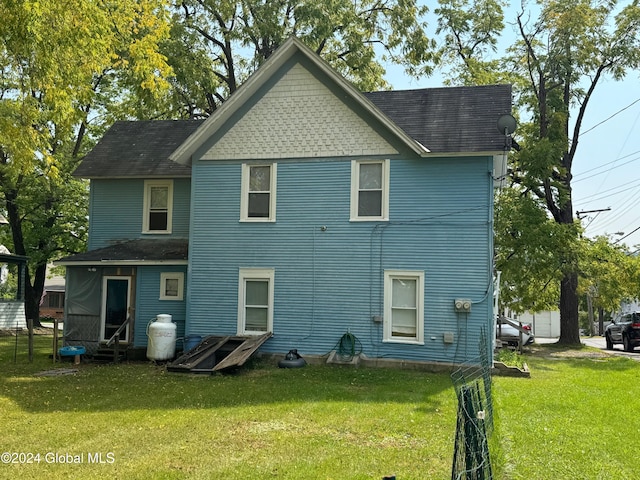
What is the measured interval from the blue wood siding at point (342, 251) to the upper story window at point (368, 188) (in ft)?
0.63

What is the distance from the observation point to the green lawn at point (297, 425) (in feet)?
20.9

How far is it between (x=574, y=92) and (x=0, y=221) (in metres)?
26.7

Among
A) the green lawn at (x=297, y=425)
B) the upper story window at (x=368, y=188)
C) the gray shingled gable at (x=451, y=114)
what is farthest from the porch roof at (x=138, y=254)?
the gray shingled gable at (x=451, y=114)

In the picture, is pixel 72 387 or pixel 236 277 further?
pixel 236 277

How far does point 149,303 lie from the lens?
16.3 m

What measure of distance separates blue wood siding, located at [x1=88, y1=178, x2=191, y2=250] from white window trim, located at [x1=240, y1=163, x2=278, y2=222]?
2.45m

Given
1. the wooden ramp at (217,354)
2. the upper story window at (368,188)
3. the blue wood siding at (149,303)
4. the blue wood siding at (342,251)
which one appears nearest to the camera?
the wooden ramp at (217,354)

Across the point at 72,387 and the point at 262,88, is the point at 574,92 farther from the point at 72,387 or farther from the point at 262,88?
the point at 72,387

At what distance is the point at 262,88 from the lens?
1548 centimetres

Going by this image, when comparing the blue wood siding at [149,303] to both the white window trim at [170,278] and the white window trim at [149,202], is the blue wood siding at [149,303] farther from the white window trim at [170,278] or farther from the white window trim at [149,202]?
the white window trim at [149,202]

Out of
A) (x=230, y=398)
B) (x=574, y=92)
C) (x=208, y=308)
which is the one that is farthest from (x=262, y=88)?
(x=574, y=92)

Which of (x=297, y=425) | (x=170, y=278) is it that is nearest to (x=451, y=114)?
(x=170, y=278)

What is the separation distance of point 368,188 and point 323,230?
1.56 metres

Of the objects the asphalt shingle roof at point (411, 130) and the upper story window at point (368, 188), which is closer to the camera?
the asphalt shingle roof at point (411, 130)
